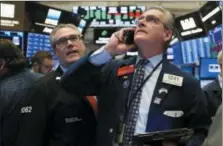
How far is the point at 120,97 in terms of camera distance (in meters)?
2.66

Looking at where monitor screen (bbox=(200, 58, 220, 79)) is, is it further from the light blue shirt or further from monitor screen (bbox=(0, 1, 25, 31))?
the light blue shirt

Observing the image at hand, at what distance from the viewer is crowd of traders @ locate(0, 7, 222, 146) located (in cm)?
258

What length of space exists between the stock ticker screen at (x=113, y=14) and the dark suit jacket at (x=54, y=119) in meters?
9.19

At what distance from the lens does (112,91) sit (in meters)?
2.76

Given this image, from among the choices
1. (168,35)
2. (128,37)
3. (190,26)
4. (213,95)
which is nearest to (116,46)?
(128,37)

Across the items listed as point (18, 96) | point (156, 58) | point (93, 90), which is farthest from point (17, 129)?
point (156, 58)

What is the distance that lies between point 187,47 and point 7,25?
13.5 ft

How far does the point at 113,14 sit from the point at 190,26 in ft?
10.5

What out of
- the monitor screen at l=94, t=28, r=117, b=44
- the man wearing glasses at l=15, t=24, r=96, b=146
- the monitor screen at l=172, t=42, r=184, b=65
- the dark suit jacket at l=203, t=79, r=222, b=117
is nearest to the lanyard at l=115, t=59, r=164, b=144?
the man wearing glasses at l=15, t=24, r=96, b=146

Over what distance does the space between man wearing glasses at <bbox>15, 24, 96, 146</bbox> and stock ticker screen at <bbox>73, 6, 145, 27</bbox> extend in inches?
361

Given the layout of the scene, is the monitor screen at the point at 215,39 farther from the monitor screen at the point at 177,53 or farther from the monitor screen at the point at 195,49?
the monitor screen at the point at 177,53

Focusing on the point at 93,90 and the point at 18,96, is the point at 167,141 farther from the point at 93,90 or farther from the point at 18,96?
the point at 18,96

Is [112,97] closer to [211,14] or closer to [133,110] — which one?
[133,110]

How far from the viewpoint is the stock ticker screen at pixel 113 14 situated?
12008 millimetres
